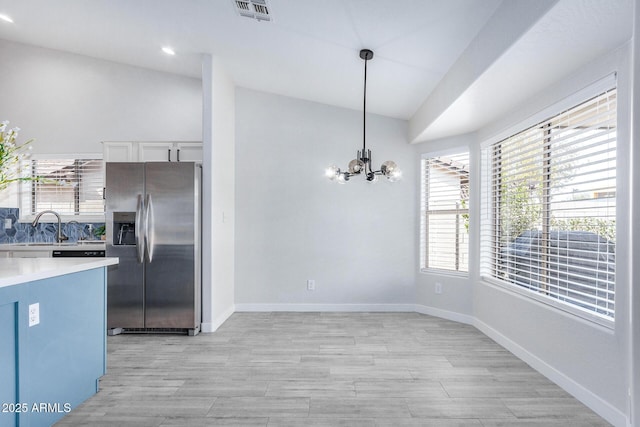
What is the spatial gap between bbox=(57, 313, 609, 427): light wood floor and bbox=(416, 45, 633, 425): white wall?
13cm

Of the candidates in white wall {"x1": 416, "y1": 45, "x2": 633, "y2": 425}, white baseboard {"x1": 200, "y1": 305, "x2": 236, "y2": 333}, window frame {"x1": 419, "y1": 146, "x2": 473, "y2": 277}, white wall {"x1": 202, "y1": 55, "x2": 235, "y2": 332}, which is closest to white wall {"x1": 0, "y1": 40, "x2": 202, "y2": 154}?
white wall {"x1": 202, "y1": 55, "x2": 235, "y2": 332}

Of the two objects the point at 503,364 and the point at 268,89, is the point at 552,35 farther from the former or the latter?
the point at 268,89

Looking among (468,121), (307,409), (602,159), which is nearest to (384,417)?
(307,409)

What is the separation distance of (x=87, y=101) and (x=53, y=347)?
3813mm

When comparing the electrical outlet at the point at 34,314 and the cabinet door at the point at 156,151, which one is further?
the cabinet door at the point at 156,151

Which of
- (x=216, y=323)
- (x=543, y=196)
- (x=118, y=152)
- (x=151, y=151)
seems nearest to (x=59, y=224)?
(x=118, y=152)

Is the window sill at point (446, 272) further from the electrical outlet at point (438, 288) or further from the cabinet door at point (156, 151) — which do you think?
the cabinet door at point (156, 151)

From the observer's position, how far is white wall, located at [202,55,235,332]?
384cm

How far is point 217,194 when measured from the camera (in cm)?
403

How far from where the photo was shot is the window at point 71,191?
4.68 m

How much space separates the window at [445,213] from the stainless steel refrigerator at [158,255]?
9.42ft

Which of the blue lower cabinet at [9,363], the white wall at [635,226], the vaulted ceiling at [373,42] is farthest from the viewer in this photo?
the vaulted ceiling at [373,42]

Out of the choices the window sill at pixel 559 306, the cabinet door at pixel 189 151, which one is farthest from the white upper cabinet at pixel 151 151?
the window sill at pixel 559 306

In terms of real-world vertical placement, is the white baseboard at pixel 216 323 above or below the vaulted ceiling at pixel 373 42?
below
